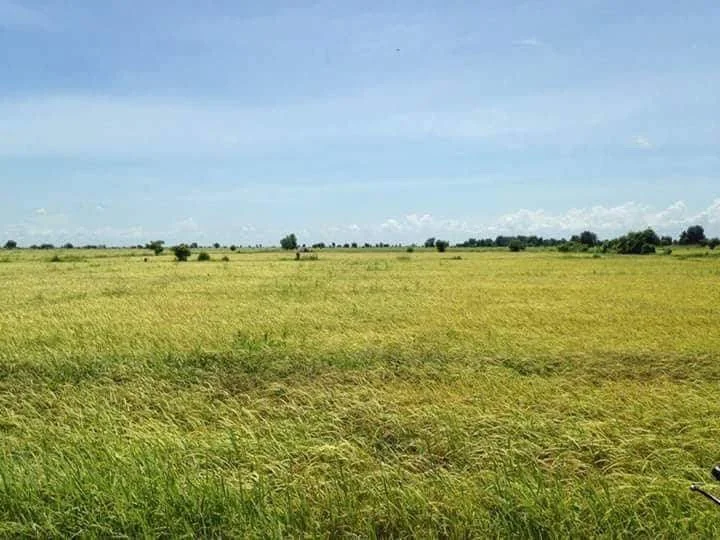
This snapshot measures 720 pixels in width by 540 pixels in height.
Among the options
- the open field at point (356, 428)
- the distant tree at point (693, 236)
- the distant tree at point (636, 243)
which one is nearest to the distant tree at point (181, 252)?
the open field at point (356, 428)

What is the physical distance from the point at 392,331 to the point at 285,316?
4.71 metres

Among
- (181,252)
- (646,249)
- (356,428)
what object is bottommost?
(356,428)

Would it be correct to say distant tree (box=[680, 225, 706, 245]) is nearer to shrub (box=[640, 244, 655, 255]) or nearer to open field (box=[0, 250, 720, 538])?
shrub (box=[640, 244, 655, 255])

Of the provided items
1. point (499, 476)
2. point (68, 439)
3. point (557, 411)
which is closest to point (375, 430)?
point (499, 476)

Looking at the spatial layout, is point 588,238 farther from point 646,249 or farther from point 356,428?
point 356,428

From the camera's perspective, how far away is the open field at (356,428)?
441cm

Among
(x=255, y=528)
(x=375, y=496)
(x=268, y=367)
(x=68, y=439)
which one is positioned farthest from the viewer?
(x=268, y=367)

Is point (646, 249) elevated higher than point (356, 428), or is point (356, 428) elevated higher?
point (646, 249)

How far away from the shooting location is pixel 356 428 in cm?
699

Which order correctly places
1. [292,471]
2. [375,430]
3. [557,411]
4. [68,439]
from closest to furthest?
[292,471]
[68,439]
[375,430]
[557,411]

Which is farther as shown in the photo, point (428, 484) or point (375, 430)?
point (375, 430)

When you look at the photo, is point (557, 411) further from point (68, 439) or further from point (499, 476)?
point (68, 439)

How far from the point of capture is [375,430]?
22.7 feet

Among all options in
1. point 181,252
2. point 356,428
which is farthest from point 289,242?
point 356,428
